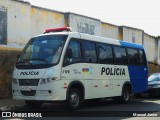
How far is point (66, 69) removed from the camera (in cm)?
1295

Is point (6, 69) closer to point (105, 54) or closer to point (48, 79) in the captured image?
point (105, 54)

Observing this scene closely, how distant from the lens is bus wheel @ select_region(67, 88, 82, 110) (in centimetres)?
1301

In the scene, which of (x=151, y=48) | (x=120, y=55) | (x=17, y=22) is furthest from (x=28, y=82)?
(x=151, y=48)

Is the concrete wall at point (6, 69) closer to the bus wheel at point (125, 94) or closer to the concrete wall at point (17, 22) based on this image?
the concrete wall at point (17, 22)

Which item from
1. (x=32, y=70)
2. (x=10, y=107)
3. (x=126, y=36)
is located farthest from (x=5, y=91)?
(x=126, y=36)

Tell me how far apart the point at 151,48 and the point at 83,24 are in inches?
534

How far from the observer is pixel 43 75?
12.5 m

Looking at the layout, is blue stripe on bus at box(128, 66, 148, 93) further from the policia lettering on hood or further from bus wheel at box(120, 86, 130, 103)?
the policia lettering on hood

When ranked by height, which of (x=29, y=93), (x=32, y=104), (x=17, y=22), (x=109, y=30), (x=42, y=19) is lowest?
(x=32, y=104)

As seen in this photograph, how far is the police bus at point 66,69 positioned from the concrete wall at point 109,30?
9808 millimetres

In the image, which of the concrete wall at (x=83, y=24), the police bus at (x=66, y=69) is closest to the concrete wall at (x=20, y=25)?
the concrete wall at (x=83, y=24)

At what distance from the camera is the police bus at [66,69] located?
41.2ft

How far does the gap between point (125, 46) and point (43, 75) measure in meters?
5.93

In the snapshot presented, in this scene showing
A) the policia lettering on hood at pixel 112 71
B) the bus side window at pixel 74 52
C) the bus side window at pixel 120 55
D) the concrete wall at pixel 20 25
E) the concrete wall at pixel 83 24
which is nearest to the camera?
the bus side window at pixel 74 52
